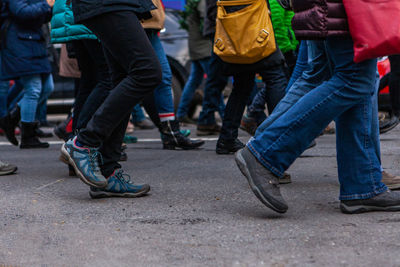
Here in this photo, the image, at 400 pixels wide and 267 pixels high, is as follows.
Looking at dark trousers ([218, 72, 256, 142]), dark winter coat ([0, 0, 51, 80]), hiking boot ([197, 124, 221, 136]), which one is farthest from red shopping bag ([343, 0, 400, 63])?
hiking boot ([197, 124, 221, 136])

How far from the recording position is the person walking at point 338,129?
2742 mm

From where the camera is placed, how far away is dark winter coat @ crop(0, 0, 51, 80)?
6160mm

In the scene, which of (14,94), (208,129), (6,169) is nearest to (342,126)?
(6,169)

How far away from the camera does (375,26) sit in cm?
259

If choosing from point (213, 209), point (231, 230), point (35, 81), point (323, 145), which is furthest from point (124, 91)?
point (35, 81)

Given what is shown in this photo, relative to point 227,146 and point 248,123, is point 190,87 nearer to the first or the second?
point 248,123

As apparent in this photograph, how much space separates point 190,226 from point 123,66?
96 centimetres

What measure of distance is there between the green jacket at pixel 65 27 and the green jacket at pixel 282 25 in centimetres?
165

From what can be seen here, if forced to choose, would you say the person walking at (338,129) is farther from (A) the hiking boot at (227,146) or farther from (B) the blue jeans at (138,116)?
(B) the blue jeans at (138,116)

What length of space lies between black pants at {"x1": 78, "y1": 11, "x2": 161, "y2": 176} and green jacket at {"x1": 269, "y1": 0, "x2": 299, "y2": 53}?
203 cm

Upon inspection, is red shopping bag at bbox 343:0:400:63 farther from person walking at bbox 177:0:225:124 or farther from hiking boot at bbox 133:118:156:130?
hiking boot at bbox 133:118:156:130

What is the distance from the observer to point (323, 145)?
562 cm

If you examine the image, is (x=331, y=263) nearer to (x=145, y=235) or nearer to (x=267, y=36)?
(x=145, y=235)

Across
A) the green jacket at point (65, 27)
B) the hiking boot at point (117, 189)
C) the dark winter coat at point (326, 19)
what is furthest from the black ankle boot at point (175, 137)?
the dark winter coat at point (326, 19)
